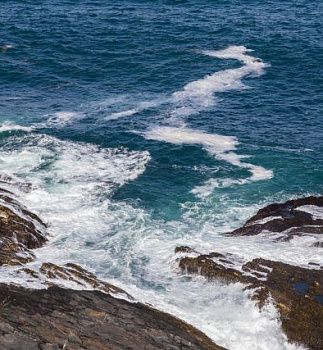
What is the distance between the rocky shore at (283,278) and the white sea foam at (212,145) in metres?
10.2

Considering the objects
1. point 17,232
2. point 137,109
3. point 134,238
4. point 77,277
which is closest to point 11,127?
Result: point 137,109

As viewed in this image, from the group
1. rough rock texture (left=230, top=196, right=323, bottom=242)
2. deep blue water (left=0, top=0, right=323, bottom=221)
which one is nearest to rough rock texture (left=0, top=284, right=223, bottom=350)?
rough rock texture (left=230, top=196, right=323, bottom=242)

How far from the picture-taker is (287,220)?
44125mm

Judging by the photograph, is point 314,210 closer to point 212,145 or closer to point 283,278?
point 283,278

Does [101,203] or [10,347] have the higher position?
[10,347]

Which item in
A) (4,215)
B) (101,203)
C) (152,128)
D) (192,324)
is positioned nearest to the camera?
(192,324)

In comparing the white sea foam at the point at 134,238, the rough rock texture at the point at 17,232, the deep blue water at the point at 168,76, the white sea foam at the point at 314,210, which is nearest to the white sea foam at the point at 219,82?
the deep blue water at the point at 168,76

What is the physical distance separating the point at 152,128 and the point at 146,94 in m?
10.1

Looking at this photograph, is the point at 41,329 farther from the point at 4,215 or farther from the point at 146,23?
the point at 146,23

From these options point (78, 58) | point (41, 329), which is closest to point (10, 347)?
point (41, 329)

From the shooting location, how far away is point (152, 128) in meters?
64.6

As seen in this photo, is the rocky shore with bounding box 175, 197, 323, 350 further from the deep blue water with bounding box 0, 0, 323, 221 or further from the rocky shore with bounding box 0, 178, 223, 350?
the deep blue water with bounding box 0, 0, 323, 221

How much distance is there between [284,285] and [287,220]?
10657mm

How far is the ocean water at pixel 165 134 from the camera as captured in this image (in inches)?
1531
